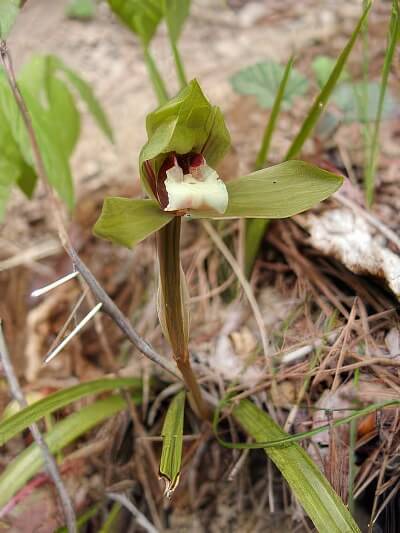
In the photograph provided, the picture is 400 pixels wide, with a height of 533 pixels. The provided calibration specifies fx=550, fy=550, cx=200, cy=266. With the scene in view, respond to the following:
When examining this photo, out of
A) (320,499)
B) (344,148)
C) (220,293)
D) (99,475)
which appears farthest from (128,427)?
(344,148)

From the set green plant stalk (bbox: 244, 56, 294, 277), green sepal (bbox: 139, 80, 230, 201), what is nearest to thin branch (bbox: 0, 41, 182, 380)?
green sepal (bbox: 139, 80, 230, 201)

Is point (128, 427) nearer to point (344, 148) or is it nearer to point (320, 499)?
point (320, 499)

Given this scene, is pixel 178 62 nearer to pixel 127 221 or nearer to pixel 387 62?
pixel 387 62

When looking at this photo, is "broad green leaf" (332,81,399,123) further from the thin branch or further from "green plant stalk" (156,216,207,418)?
the thin branch

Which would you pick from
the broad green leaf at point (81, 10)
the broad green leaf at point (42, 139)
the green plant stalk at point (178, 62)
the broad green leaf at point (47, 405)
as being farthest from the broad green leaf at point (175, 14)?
the broad green leaf at point (81, 10)

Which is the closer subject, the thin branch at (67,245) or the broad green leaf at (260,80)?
the thin branch at (67,245)

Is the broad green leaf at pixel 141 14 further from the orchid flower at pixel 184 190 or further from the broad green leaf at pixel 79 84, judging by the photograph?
the orchid flower at pixel 184 190

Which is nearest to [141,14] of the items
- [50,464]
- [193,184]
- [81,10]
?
[193,184]

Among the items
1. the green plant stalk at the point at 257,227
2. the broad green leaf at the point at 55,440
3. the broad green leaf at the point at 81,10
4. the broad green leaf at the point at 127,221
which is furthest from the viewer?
the broad green leaf at the point at 81,10
